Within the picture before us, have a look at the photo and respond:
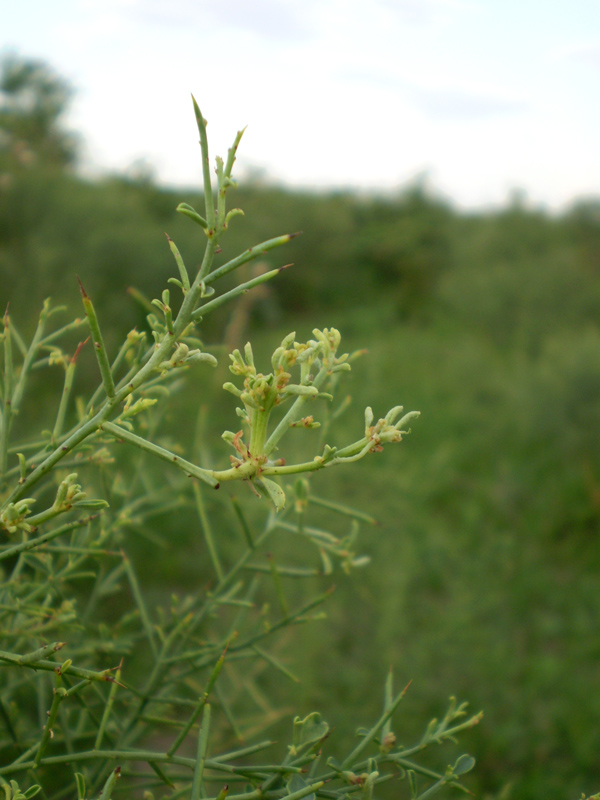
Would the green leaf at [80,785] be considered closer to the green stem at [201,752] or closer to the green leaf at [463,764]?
the green stem at [201,752]

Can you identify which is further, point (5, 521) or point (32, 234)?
point (32, 234)

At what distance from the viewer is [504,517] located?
5.88 m

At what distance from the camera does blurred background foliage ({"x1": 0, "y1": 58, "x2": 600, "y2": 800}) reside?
3361mm

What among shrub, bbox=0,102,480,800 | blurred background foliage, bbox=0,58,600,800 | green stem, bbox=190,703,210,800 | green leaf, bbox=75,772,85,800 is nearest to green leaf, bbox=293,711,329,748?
shrub, bbox=0,102,480,800

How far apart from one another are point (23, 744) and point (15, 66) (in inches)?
482

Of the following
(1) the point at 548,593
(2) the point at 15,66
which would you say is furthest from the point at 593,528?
(2) the point at 15,66

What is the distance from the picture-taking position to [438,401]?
28.5ft

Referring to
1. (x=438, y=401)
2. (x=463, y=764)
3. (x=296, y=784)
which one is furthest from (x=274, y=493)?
(x=438, y=401)

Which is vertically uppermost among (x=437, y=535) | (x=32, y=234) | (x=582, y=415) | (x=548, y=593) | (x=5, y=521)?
(x=32, y=234)

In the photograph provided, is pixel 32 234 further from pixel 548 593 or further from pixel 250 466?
pixel 250 466

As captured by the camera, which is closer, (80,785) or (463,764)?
(80,785)

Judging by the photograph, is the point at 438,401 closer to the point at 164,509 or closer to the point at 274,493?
the point at 164,509

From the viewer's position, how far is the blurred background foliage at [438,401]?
3.36 meters

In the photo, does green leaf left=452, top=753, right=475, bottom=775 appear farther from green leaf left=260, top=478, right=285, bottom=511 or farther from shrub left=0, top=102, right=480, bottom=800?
green leaf left=260, top=478, right=285, bottom=511
